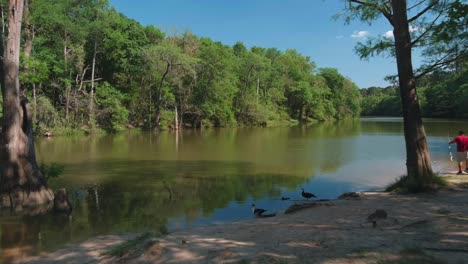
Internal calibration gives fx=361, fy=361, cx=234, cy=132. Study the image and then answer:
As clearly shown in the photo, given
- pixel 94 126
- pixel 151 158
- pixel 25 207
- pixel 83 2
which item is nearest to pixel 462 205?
pixel 25 207

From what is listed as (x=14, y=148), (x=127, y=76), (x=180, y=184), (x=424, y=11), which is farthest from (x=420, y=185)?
(x=127, y=76)

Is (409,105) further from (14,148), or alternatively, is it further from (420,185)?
(14,148)

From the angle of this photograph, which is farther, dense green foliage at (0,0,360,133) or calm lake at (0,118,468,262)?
dense green foliage at (0,0,360,133)

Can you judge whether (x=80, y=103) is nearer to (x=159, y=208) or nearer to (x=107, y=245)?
(x=159, y=208)

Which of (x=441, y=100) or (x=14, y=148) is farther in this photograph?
(x=441, y=100)

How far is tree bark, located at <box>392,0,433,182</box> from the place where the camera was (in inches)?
380

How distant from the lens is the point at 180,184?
13.1 metres

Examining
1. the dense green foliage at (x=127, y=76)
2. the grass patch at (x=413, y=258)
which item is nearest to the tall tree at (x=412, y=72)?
the grass patch at (x=413, y=258)

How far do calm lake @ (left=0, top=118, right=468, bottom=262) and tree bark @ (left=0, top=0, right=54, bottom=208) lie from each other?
2.28 ft

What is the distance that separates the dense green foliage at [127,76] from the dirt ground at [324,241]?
1113 inches

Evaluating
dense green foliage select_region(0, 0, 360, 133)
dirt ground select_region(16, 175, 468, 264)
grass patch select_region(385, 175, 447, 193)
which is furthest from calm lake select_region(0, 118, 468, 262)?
dense green foliage select_region(0, 0, 360, 133)

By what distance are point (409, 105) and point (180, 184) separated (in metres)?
7.94

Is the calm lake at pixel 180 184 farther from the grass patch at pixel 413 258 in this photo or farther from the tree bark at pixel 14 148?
the grass patch at pixel 413 258

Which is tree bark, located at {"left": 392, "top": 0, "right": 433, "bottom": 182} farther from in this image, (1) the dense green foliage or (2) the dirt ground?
(1) the dense green foliage
